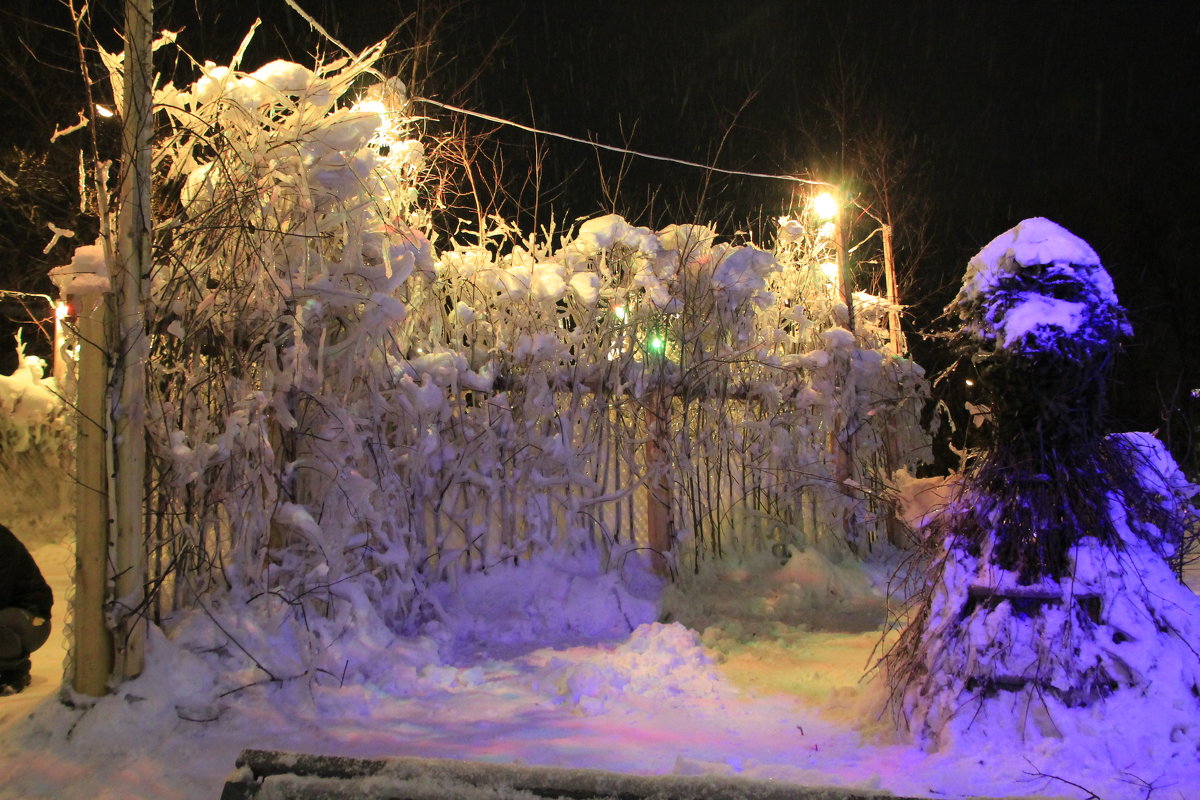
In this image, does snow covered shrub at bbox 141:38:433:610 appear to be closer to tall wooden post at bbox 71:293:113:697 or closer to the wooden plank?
tall wooden post at bbox 71:293:113:697

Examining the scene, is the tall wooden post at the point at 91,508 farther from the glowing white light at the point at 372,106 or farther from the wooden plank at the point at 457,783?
the glowing white light at the point at 372,106

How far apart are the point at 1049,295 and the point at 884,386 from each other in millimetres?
6664

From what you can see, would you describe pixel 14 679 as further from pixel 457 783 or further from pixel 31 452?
pixel 31 452

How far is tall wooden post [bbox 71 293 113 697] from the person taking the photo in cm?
405

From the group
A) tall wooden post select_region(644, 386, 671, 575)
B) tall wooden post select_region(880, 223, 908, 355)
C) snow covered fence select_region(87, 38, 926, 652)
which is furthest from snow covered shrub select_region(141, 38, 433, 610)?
tall wooden post select_region(880, 223, 908, 355)

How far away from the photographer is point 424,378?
6156mm

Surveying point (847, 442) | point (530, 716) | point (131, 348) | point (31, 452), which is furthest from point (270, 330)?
point (31, 452)

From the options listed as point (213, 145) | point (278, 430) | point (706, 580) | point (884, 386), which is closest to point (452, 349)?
point (278, 430)

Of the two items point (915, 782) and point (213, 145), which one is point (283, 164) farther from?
point (915, 782)

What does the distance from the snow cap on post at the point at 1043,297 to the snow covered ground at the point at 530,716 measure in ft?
5.61

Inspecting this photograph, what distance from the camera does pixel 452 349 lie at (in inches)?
276

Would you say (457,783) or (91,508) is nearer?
(457,783)

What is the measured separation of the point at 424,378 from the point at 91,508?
2473 millimetres

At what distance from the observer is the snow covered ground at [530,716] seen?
139 inches
